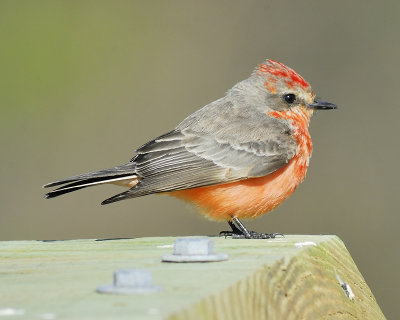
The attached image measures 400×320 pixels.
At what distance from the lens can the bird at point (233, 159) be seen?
622 centimetres

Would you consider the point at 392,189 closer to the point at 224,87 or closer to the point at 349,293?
the point at 224,87

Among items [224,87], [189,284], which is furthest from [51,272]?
[224,87]

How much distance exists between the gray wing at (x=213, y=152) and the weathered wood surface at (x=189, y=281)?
70.0 inches

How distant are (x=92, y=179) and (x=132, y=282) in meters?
3.57

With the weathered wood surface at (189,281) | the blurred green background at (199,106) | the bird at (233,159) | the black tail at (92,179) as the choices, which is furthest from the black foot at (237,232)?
the blurred green background at (199,106)

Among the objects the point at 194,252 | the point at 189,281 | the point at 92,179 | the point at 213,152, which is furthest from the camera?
the point at 213,152

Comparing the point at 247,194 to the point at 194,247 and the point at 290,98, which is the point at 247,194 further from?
the point at 194,247

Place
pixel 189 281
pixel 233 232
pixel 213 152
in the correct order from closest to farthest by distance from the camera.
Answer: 1. pixel 189 281
2. pixel 233 232
3. pixel 213 152

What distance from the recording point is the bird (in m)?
6.22

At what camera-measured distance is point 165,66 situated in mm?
10484

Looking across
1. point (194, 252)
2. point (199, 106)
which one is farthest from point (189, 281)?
point (199, 106)

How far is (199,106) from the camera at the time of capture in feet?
32.9

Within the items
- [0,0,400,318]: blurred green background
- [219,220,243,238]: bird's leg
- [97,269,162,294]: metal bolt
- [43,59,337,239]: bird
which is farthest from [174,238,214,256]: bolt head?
[0,0,400,318]: blurred green background

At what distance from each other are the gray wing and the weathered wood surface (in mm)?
1778
